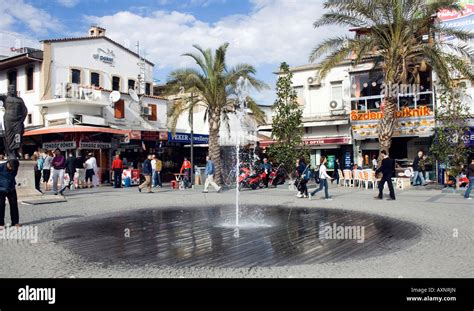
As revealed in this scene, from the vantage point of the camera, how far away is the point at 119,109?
28938 mm

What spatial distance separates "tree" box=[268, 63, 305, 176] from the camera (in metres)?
19.8

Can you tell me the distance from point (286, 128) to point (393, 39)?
20.8 ft

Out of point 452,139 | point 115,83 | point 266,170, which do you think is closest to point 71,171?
point 266,170

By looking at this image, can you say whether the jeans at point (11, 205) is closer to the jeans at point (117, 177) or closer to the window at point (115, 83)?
the jeans at point (117, 177)

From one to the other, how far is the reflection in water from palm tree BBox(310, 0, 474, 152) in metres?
10.6

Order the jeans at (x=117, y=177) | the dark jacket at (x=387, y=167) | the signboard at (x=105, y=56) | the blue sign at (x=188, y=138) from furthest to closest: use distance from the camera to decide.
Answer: the signboard at (x=105, y=56), the blue sign at (x=188, y=138), the jeans at (x=117, y=177), the dark jacket at (x=387, y=167)

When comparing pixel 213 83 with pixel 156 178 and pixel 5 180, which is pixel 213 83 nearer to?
pixel 156 178

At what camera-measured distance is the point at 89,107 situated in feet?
88.8

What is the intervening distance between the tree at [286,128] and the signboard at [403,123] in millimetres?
5854

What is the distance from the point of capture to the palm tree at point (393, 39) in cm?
1862

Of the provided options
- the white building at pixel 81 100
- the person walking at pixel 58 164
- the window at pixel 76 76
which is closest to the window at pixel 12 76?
the white building at pixel 81 100
